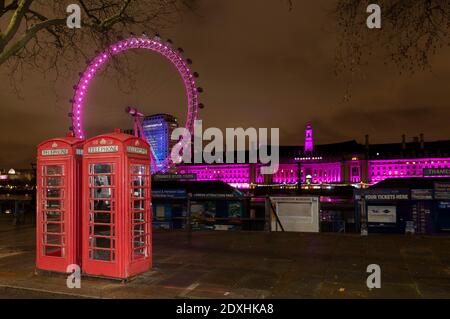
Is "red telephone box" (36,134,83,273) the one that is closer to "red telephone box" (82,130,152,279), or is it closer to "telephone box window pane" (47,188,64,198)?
"telephone box window pane" (47,188,64,198)

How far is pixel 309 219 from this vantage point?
14.1 meters

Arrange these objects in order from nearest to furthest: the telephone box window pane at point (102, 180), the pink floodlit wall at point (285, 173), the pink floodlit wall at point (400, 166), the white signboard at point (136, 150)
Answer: the white signboard at point (136, 150) < the telephone box window pane at point (102, 180) < the pink floodlit wall at point (400, 166) < the pink floodlit wall at point (285, 173)

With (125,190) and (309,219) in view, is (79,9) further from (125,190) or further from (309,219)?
(309,219)

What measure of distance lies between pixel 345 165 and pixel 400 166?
14.3 metres

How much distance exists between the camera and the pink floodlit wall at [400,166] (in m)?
106

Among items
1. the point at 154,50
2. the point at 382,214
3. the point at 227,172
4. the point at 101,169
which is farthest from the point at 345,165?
the point at 101,169

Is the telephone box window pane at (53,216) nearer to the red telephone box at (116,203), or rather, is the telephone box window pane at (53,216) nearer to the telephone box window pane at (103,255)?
the red telephone box at (116,203)

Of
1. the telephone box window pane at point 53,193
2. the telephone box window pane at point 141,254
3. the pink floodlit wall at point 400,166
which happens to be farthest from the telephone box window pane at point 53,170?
the pink floodlit wall at point 400,166

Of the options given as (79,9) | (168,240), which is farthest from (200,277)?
(79,9)

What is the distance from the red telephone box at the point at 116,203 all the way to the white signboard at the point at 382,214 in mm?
9715

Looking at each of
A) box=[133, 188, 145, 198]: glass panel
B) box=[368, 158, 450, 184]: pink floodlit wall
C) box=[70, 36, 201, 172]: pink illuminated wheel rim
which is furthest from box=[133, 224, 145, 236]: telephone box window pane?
box=[368, 158, 450, 184]: pink floodlit wall

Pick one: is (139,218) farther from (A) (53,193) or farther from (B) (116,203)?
(A) (53,193)

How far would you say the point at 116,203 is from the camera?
764 cm

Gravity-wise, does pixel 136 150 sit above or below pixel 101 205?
above
